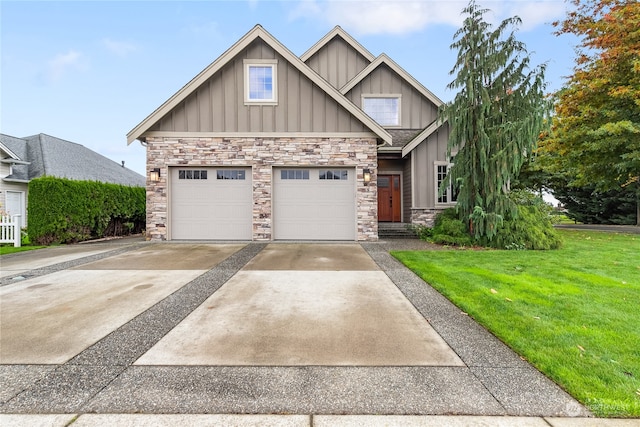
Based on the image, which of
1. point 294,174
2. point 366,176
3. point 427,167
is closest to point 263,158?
point 294,174

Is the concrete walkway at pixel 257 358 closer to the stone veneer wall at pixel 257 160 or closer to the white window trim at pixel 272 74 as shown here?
the stone veneer wall at pixel 257 160

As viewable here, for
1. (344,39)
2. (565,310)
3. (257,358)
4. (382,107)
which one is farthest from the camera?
(344,39)

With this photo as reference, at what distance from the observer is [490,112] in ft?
27.3

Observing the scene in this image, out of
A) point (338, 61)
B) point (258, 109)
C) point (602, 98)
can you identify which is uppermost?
point (338, 61)

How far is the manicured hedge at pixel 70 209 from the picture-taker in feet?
29.6

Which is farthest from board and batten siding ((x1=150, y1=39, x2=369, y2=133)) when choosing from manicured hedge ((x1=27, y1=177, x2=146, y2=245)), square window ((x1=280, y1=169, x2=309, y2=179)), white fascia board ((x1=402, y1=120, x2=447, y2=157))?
manicured hedge ((x1=27, y1=177, x2=146, y2=245))

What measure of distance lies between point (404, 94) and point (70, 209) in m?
13.2

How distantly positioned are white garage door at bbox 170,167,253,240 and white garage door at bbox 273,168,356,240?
1035 millimetres

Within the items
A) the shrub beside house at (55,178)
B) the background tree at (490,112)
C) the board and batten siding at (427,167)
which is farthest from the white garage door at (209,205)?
the background tree at (490,112)

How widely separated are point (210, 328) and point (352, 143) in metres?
7.64

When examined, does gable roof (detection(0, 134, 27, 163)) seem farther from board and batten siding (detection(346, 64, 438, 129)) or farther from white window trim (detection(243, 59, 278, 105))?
board and batten siding (detection(346, 64, 438, 129))

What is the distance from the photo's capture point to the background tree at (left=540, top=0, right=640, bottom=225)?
11672 millimetres

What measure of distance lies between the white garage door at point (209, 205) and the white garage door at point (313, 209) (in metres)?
1.04

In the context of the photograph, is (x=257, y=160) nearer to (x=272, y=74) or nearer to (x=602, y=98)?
(x=272, y=74)
